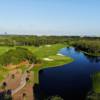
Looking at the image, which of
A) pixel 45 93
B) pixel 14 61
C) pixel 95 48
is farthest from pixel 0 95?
pixel 95 48

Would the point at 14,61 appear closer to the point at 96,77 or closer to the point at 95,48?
the point at 95,48

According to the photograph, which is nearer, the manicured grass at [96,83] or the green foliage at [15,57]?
the manicured grass at [96,83]

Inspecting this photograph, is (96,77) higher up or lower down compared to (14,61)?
higher up

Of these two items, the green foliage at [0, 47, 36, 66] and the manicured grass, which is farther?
the green foliage at [0, 47, 36, 66]

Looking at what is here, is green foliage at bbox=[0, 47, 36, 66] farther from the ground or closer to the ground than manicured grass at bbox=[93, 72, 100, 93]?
closer to the ground

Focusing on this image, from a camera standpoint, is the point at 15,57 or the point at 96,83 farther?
the point at 15,57

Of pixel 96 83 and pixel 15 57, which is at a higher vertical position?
pixel 96 83

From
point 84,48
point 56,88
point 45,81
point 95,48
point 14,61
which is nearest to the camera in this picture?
point 56,88

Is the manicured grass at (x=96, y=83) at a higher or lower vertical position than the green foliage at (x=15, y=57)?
higher
